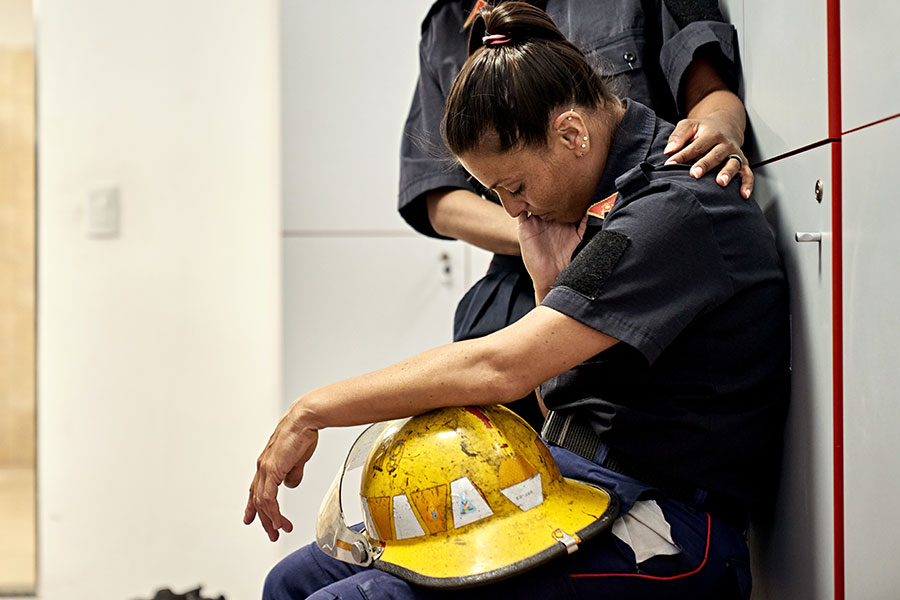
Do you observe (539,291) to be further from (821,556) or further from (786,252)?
(821,556)

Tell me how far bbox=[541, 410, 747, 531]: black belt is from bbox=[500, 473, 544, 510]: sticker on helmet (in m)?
0.14

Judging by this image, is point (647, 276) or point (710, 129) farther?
point (710, 129)

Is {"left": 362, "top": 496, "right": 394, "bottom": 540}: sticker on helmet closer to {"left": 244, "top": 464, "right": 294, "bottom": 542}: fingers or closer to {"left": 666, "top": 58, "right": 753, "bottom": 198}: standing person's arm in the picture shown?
{"left": 244, "top": 464, "right": 294, "bottom": 542}: fingers

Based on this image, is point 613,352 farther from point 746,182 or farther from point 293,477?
point 293,477

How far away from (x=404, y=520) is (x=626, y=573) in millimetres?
283

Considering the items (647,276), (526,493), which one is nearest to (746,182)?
(647,276)

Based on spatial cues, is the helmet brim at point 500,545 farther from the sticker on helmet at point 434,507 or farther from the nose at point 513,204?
the nose at point 513,204

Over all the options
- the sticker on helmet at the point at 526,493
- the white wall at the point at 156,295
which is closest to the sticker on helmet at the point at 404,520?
the sticker on helmet at the point at 526,493

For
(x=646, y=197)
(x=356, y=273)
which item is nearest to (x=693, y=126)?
(x=646, y=197)

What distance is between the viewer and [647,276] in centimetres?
108

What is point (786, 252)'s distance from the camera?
1244mm

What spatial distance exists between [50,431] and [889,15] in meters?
2.68

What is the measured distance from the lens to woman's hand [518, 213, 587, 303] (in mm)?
1342

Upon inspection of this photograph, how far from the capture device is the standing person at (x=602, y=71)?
4.58 ft
